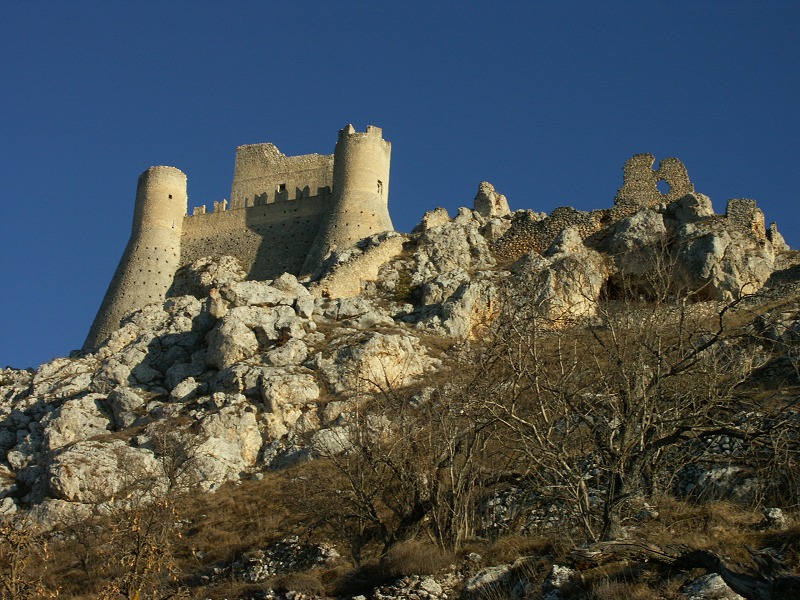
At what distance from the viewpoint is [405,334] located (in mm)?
28516

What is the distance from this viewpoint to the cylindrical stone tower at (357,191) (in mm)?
40219

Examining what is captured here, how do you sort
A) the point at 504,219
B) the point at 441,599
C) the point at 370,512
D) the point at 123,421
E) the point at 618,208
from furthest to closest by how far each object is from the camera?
1. the point at 504,219
2. the point at 618,208
3. the point at 123,421
4. the point at 370,512
5. the point at 441,599

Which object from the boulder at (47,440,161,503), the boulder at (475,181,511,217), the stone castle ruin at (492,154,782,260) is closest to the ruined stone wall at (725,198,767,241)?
the stone castle ruin at (492,154,782,260)

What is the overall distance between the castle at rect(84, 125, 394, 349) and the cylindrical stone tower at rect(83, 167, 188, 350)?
0.16ft

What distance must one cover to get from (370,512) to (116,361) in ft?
52.2

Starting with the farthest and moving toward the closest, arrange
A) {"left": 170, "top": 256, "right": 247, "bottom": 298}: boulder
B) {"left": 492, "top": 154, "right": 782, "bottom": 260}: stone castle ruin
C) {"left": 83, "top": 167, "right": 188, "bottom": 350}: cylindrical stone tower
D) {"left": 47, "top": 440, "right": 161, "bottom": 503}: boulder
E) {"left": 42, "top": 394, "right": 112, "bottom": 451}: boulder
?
{"left": 83, "top": 167, "right": 188, "bottom": 350}: cylindrical stone tower → {"left": 170, "top": 256, "right": 247, "bottom": 298}: boulder → {"left": 492, "top": 154, "right": 782, "bottom": 260}: stone castle ruin → {"left": 42, "top": 394, "right": 112, "bottom": 451}: boulder → {"left": 47, "top": 440, "right": 161, "bottom": 503}: boulder

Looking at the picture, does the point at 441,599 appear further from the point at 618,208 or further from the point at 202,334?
the point at 618,208

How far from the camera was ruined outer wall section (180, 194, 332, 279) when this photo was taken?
1668 inches

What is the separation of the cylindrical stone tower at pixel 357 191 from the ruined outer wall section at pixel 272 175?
2811 mm

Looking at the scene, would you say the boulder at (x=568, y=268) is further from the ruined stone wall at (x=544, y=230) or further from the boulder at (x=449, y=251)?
the boulder at (x=449, y=251)

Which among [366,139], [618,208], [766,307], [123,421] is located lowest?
[123,421]

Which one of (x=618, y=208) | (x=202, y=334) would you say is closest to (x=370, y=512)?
(x=202, y=334)

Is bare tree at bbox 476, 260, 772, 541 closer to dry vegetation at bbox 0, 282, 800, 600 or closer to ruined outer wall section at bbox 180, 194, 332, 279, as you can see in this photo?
dry vegetation at bbox 0, 282, 800, 600

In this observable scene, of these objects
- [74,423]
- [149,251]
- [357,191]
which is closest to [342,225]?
A: [357,191]
